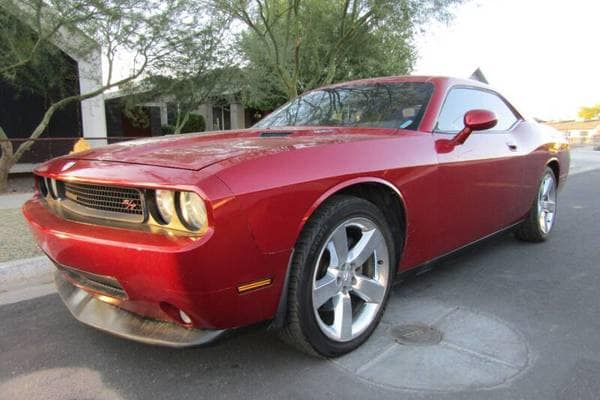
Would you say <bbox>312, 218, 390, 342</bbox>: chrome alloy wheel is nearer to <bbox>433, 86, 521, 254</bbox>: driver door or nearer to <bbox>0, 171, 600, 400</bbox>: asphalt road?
<bbox>0, 171, 600, 400</bbox>: asphalt road

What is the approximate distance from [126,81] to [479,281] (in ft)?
31.9

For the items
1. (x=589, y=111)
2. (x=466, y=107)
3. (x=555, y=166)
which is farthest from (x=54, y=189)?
(x=589, y=111)

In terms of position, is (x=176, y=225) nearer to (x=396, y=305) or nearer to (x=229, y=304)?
(x=229, y=304)

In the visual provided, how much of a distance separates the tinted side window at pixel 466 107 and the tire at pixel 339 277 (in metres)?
1.00

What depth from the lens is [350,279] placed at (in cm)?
250

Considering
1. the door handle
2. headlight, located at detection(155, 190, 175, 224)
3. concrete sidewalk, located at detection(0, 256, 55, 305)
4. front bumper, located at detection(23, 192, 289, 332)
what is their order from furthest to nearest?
1. the door handle
2. concrete sidewalk, located at detection(0, 256, 55, 305)
3. headlight, located at detection(155, 190, 175, 224)
4. front bumper, located at detection(23, 192, 289, 332)

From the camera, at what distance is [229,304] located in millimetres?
1984

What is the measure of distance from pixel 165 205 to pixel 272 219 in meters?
0.45

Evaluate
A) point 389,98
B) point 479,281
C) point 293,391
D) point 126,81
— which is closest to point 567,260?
point 479,281

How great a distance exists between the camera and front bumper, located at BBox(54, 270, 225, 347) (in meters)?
2.04

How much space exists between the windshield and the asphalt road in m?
1.21

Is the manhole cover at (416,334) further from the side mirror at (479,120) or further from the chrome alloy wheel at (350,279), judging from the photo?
the side mirror at (479,120)

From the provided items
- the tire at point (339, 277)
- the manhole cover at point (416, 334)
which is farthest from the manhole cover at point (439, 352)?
the tire at point (339, 277)

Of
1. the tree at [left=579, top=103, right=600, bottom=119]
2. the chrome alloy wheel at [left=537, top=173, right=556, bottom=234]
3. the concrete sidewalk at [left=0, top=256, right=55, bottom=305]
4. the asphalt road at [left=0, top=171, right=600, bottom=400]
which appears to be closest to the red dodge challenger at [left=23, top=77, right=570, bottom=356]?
the asphalt road at [left=0, top=171, right=600, bottom=400]
